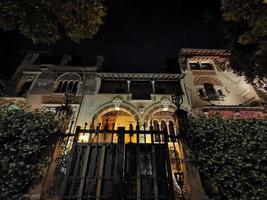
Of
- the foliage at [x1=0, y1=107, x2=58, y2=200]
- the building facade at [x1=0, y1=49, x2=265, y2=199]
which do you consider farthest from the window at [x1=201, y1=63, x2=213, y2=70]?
the foliage at [x1=0, y1=107, x2=58, y2=200]

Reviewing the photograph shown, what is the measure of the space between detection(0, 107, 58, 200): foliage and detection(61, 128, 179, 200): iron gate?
1.16 metres

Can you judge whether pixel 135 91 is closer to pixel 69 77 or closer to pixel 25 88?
pixel 69 77

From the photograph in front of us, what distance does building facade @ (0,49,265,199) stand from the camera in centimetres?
1523

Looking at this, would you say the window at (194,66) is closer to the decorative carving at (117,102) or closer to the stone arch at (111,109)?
the stone arch at (111,109)

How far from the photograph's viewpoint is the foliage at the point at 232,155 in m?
5.18

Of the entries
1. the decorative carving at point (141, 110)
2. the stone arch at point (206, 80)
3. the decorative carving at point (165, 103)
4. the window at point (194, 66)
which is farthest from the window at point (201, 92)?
the decorative carving at point (141, 110)

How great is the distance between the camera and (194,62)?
19594 millimetres

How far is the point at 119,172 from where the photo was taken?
498 centimetres

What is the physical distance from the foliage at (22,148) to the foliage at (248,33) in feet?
29.5

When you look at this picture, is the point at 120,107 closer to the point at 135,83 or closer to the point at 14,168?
the point at 135,83

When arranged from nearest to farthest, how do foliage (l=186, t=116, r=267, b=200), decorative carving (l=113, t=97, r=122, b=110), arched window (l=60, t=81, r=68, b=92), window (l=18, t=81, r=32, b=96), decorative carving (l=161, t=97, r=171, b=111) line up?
foliage (l=186, t=116, r=267, b=200), decorative carving (l=113, t=97, r=122, b=110), decorative carving (l=161, t=97, r=171, b=111), window (l=18, t=81, r=32, b=96), arched window (l=60, t=81, r=68, b=92)

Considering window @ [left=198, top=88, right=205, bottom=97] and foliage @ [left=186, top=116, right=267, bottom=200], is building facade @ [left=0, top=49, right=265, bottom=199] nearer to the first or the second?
window @ [left=198, top=88, right=205, bottom=97]

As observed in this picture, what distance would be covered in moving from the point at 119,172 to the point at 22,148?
11.7 ft

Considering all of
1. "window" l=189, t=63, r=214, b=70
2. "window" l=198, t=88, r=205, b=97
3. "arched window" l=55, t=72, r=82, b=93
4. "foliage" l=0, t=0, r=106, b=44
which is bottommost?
"foliage" l=0, t=0, r=106, b=44
